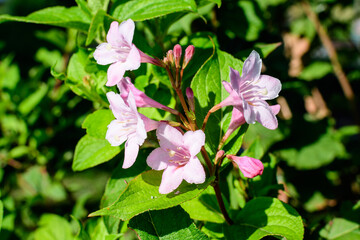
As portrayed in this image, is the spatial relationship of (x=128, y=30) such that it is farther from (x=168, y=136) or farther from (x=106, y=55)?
(x=168, y=136)

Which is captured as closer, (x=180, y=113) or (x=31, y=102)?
(x=180, y=113)

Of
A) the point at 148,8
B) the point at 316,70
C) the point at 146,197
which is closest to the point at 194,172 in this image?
the point at 146,197

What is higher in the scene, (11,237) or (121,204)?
(121,204)

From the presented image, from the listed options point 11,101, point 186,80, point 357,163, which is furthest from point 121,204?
point 357,163

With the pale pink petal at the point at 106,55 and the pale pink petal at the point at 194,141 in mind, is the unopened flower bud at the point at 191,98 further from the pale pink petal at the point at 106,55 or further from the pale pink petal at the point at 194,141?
the pale pink petal at the point at 106,55

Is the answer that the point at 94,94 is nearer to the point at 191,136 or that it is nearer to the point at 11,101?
the point at 191,136

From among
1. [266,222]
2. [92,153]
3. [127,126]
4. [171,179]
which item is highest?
[127,126]

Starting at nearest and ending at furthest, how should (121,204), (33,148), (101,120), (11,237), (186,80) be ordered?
(121,204) < (101,120) < (186,80) < (11,237) < (33,148)
